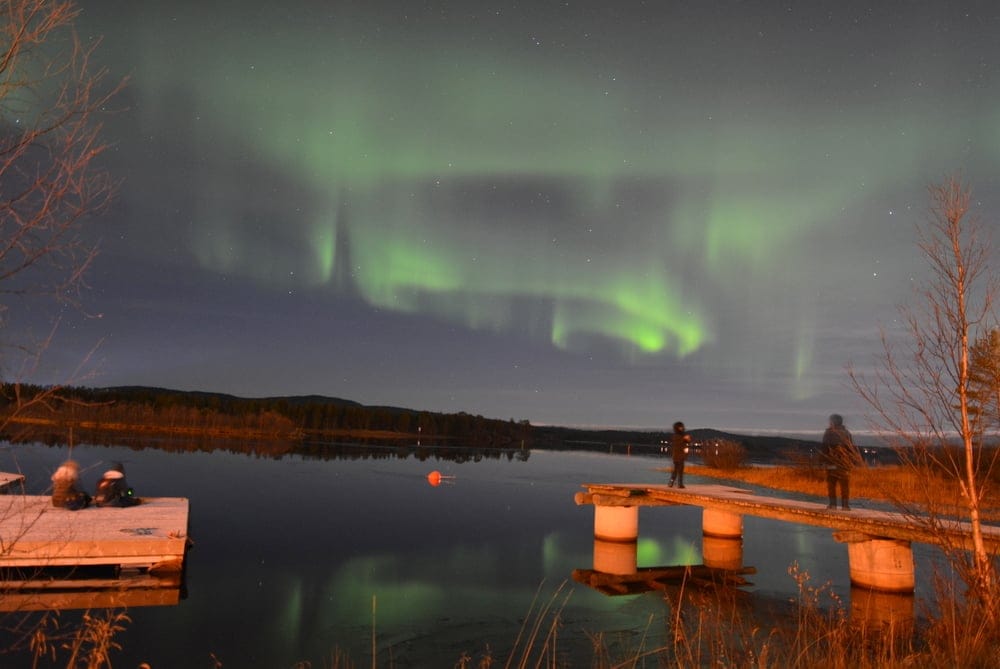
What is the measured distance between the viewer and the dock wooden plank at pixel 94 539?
12.9 meters

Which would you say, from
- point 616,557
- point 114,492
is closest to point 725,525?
point 616,557

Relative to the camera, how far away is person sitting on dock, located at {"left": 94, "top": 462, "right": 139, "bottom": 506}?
19047mm

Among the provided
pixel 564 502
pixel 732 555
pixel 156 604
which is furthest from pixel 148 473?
pixel 732 555

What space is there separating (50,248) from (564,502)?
3499cm

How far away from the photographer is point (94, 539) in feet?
45.1

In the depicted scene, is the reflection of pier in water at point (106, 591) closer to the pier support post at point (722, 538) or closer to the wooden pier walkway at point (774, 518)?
the wooden pier walkway at point (774, 518)

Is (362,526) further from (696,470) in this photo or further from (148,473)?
(696,470)

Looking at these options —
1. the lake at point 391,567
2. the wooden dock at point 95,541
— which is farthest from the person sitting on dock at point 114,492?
the lake at point 391,567

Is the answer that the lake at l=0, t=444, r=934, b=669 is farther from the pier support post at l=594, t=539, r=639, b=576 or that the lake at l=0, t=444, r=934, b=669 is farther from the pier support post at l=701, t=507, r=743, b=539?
the pier support post at l=701, t=507, r=743, b=539

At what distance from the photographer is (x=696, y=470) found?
5878 centimetres

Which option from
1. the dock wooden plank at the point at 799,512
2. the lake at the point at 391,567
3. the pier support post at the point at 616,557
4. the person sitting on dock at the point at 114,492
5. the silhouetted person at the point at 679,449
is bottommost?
the lake at the point at 391,567

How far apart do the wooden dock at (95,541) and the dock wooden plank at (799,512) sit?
11508mm

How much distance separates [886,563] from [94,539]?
15.9 m

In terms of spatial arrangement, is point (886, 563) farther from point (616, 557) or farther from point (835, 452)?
point (616, 557)
